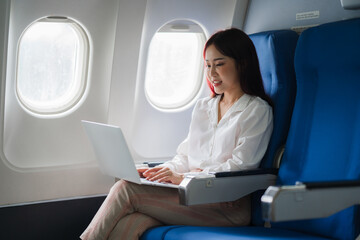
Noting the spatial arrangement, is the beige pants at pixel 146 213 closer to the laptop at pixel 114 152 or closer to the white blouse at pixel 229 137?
the laptop at pixel 114 152

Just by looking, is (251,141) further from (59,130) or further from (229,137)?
(59,130)

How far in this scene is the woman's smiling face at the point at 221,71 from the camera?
10.2ft

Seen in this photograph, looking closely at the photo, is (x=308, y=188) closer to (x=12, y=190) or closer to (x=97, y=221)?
(x=97, y=221)

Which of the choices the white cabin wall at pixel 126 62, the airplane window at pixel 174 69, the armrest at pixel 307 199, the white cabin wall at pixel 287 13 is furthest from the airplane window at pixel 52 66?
the armrest at pixel 307 199

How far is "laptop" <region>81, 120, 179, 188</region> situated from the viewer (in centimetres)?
282

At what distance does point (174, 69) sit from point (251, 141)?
141 centimetres

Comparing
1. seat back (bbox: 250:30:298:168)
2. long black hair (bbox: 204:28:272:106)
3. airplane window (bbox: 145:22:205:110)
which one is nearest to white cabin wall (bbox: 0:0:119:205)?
airplane window (bbox: 145:22:205:110)

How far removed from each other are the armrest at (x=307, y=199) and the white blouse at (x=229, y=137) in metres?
0.79

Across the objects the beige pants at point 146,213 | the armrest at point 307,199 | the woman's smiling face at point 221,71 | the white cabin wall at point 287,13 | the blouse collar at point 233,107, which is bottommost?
the beige pants at point 146,213

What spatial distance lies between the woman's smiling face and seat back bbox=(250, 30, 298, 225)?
0.18 meters

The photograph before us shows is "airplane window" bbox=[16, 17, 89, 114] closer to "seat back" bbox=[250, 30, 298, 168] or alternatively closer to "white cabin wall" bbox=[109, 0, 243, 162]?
"white cabin wall" bbox=[109, 0, 243, 162]

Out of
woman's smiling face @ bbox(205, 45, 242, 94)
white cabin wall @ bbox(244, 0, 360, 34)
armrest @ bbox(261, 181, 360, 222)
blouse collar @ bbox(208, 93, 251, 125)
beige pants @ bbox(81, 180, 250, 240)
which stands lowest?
beige pants @ bbox(81, 180, 250, 240)

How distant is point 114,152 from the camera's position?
2982mm

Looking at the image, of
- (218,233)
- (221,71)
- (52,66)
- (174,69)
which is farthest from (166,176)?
(174,69)
